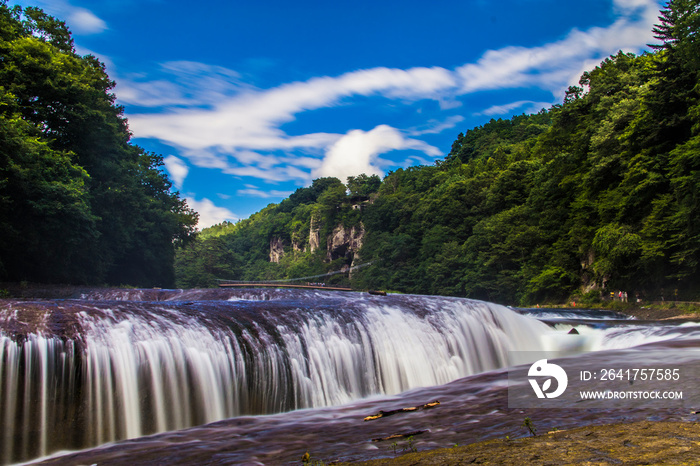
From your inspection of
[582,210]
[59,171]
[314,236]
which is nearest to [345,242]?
[314,236]

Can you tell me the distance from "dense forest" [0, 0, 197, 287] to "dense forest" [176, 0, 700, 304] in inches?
1327

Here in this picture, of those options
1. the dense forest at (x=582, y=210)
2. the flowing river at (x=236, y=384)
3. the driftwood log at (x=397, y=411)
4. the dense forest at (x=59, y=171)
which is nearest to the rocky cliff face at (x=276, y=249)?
the dense forest at (x=582, y=210)

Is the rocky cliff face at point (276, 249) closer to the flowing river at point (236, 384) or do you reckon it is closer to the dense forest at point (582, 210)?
the dense forest at point (582, 210)

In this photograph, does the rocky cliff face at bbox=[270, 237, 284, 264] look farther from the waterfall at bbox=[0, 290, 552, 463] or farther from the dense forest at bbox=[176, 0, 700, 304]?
the waterfall at bbox=[0, 290, 552, 463]

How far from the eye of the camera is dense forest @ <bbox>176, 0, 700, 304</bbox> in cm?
2633

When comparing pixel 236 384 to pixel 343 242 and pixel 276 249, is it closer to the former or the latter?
pixel 343 242

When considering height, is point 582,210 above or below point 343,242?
below

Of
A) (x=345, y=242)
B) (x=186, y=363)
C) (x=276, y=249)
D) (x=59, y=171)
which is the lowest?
(x=186, y=363)

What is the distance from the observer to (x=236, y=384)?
974 centimetres

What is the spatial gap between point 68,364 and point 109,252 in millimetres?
33868

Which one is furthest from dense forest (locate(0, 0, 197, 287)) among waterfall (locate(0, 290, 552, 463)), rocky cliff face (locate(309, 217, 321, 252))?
rocky cliff face (locate(309, 217, 321, 252))

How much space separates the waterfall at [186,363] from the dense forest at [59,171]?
16.7 m

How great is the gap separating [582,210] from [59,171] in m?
38.9

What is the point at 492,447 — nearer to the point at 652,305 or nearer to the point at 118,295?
the point at 118,295
